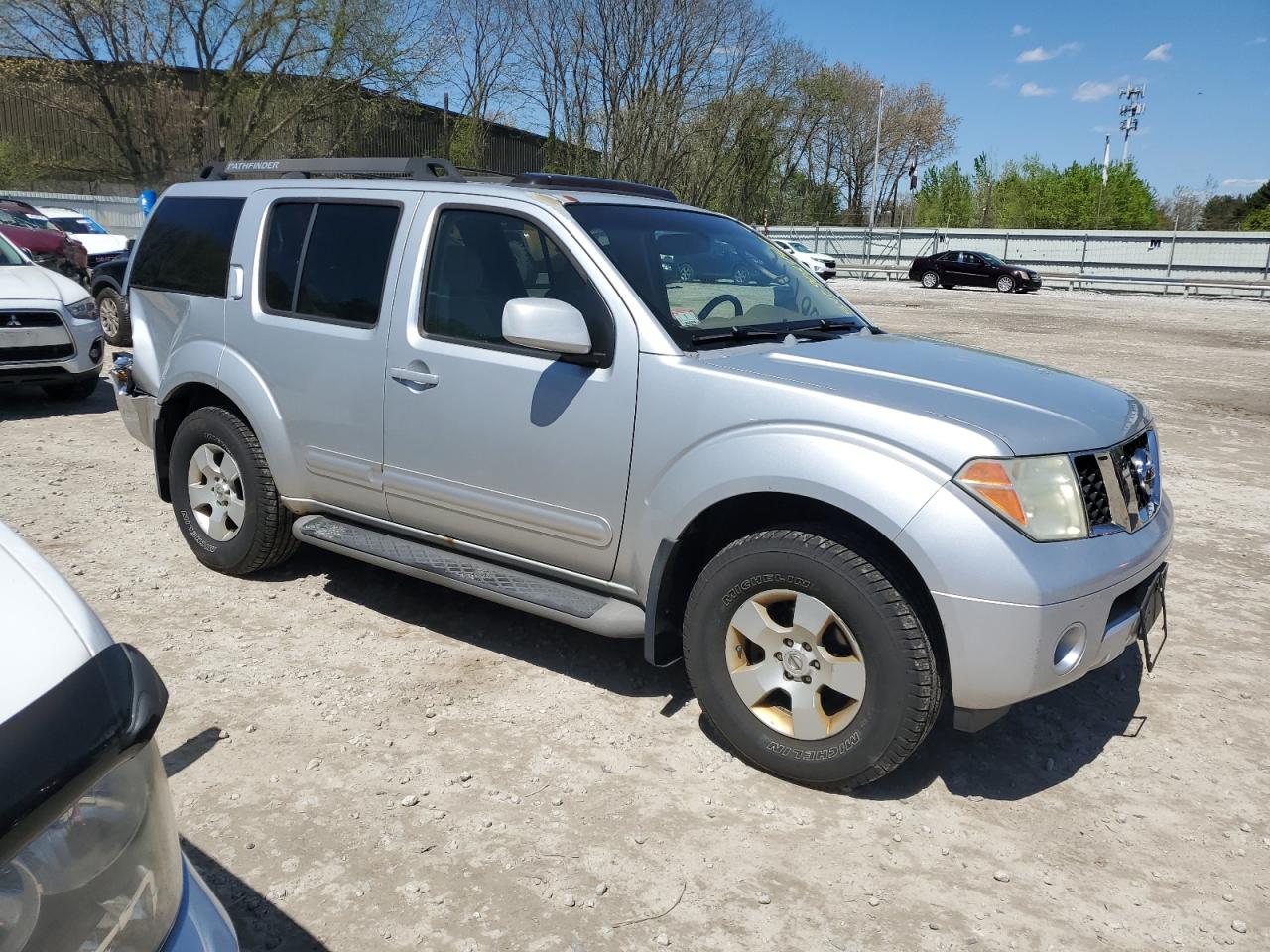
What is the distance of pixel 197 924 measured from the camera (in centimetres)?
150

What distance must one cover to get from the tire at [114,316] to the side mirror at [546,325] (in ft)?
34.9

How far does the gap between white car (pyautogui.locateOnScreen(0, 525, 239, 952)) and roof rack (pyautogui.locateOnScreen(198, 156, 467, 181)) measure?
3.12 meters

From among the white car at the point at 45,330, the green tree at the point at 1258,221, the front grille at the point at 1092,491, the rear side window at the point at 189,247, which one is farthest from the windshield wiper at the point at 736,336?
the green tree at the point at 1258,221

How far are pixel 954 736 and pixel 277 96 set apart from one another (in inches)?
1505

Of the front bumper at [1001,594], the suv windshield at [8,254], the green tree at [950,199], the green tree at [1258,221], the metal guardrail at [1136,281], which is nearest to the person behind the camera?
the front bumper at [1001,594]

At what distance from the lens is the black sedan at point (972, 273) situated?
33469mm

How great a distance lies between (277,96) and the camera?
118 feet

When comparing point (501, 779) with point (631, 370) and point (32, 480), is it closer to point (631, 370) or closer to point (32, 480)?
point (631, 370)

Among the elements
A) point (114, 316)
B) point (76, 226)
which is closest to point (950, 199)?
point (76, 226)

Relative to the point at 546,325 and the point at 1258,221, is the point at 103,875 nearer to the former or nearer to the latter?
the point at 546,325

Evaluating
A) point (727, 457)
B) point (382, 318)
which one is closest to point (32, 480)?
point (382, 318)

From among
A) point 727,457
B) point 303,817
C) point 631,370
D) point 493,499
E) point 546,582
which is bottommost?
point 303,817

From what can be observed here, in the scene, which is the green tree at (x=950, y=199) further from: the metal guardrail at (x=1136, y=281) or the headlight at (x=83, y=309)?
the headlight at (x=83, y=309)

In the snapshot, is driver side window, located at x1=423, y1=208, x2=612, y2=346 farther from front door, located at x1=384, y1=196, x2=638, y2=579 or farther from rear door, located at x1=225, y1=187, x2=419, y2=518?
rear door, located at x1=225, y1=187, x2=419, y2=518
